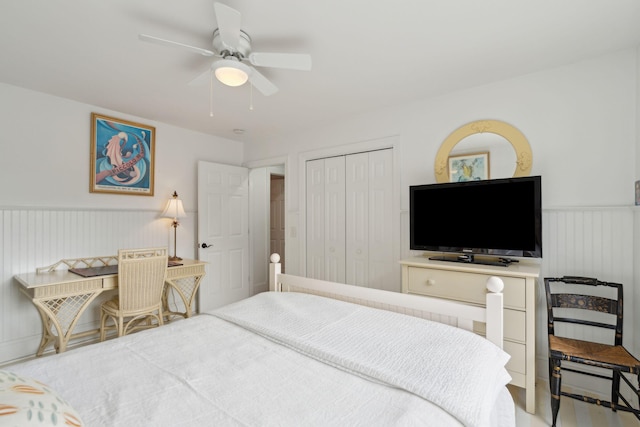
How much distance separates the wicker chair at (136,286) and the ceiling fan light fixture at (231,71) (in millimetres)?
1768

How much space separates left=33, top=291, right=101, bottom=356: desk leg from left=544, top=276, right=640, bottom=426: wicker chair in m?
3.56

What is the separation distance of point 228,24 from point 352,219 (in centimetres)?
235

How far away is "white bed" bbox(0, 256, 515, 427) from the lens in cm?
93

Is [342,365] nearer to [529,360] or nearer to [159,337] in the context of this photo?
[159,337]

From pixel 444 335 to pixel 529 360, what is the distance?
106 centimetres

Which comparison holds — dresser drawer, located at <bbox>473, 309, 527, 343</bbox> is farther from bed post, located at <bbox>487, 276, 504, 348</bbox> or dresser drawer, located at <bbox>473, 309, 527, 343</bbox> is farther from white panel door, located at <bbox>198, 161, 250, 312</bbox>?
white panel door, located at <bbox>198, 161, 250, 312</bbox>

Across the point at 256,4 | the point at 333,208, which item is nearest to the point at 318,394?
the point at 256,4

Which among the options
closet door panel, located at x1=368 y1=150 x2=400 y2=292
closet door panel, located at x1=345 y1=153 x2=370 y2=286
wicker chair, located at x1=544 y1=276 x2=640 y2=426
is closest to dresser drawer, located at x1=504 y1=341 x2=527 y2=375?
wicker chair, located at x1=544 y1=276 x2=640 y2=426

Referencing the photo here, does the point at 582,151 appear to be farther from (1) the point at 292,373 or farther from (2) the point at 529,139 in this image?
(1) the point at 292,373

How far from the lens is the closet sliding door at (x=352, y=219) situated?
3.22m

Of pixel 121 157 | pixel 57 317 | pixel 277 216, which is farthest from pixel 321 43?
pixel 277 216

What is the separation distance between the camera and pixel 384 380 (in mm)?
1071

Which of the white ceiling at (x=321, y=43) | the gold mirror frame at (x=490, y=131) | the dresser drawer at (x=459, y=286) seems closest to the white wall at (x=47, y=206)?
the white ceiling at (x=321, y=43)

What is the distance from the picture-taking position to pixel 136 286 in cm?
275
